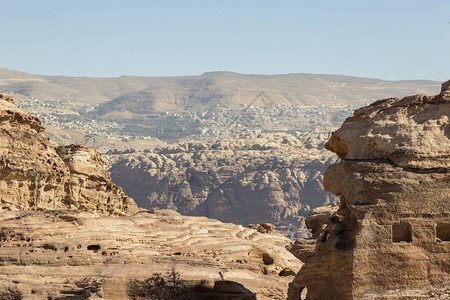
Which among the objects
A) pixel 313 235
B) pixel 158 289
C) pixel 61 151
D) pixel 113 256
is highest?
pixel 61 151

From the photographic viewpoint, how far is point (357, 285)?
32.2 metres

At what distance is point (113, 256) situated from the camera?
138ft

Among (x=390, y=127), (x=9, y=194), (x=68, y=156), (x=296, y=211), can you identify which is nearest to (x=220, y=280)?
(x=390, y=127)

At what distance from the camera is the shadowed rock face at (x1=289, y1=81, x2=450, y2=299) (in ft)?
106

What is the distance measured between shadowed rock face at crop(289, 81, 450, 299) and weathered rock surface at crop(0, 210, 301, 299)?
806cm

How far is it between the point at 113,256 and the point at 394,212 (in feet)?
47.9

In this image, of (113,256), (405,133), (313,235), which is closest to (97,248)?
(113,256)

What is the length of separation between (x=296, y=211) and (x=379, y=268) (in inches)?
6355

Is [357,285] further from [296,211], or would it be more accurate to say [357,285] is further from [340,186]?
[296,211]

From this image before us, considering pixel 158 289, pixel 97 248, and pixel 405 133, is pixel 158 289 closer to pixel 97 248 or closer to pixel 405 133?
pixel 97 248

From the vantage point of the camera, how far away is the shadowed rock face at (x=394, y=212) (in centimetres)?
3238

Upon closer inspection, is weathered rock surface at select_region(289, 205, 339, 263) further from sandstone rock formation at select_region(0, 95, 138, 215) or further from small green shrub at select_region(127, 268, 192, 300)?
sandstone rock formation at select_region(0, 95, 138, 215)

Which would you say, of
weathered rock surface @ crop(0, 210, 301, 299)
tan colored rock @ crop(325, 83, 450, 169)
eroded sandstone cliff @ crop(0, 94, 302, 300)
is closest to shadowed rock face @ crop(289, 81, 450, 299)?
tan colored rock @ crop(325, 83, 450, 169)

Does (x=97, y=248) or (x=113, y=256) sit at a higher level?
(x=97, y=248)
